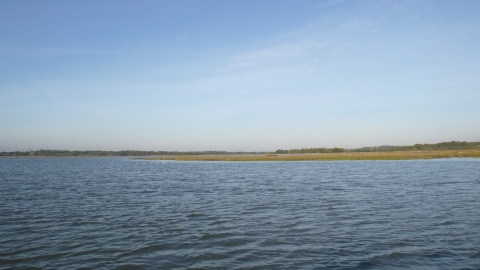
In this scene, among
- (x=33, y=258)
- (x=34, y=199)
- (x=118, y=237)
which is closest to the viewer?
(x=33, y=258)

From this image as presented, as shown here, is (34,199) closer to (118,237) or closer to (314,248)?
(118,237)

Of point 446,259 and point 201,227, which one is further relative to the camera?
point 201,227

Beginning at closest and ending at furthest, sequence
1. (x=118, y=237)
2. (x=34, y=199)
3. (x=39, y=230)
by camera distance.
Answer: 1. (x=118, y=237)
2. (x=39, y=230)
3. (x=34, y=199)

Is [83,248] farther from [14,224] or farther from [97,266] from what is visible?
[14,224]

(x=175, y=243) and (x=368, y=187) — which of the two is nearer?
(x=175, y=243)

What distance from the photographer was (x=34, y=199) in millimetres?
30172

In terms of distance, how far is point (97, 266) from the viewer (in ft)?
42.5

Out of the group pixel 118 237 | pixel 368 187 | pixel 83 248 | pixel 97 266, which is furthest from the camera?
pixel 368 187

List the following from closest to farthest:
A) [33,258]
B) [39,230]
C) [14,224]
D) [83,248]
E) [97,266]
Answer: [97,266] < [33,258] < [83,248] < [39,230] < [14,224]

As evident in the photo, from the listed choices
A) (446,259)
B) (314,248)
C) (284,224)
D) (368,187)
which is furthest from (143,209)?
(368,187)

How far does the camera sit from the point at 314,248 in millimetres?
14742

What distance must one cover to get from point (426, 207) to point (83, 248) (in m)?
22.0

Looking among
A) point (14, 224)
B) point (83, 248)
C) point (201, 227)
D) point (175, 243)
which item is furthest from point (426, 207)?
point (14, 224)

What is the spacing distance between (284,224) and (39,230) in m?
13.7
